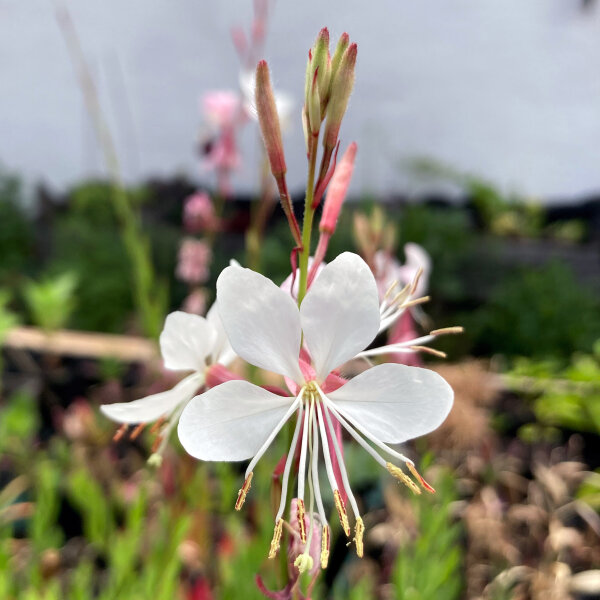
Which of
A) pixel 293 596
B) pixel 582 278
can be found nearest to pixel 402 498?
pixel 293 596

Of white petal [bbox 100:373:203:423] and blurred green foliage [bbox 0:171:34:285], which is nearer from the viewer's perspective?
white petal [bbox 100:373:203:423]

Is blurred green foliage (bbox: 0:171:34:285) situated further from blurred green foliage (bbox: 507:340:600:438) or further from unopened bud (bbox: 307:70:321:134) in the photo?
unopened bud (bbox: 307:70:321:134)

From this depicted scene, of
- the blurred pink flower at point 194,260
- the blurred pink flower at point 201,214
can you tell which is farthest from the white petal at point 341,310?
the blurred pink flower at point 194,260

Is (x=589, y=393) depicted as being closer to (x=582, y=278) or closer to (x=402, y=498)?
(x=402, y=498)

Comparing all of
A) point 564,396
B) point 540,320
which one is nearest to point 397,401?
point 564,396

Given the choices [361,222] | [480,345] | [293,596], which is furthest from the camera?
[480,345]

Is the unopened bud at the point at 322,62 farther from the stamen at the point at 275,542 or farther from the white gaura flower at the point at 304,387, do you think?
the stamen at the point at 275,542

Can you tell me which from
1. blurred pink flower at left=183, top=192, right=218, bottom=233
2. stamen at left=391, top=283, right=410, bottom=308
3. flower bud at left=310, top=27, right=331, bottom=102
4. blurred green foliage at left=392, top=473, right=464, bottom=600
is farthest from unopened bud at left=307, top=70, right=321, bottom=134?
blurred pink flower at left=183, top=192, right=218, bottom=233
